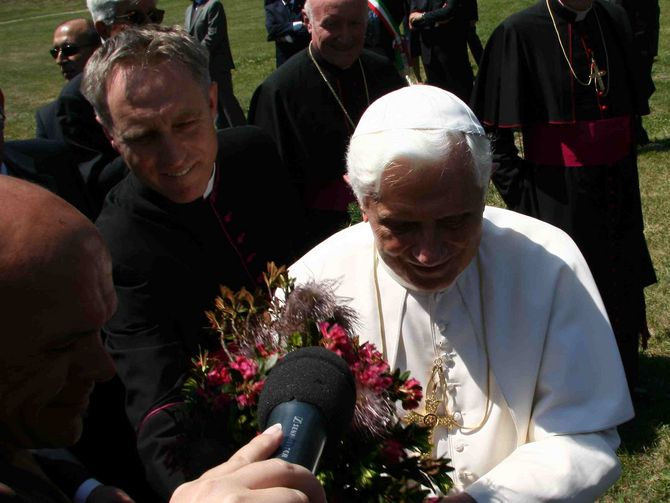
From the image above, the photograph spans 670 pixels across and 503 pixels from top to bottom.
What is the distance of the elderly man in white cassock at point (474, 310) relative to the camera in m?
2.26

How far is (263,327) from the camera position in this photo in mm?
1992

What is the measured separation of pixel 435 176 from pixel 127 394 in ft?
3.32

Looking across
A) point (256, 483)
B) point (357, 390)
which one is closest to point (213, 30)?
point (357, 390)

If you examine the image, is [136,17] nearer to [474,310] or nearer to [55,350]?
[474,310]

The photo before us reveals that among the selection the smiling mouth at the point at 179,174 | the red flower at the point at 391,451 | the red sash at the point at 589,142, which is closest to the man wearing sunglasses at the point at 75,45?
the red sash at the point at 589,142

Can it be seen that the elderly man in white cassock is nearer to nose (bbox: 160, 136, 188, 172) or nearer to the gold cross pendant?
the gold cross pendant

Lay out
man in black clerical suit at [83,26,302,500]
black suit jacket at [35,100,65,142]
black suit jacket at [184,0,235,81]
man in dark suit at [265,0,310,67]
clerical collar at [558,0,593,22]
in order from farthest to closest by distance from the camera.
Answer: black suit jacket at [184,0,235,81] → man in dark suit at [265,0,310,67] → black suit jacket at [35,100,65,142] → clerical collar at [558,0,593,22] → man in black clerical suit at [83,26,302,500]

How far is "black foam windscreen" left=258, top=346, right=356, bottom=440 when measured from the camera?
5.13 ft

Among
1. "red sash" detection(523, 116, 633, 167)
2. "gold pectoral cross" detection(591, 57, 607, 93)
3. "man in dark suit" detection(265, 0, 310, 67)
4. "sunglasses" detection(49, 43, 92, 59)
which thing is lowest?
"man in dark suit" detection(265, 0, 310, 67)

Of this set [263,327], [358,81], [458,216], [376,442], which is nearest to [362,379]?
[376,442]

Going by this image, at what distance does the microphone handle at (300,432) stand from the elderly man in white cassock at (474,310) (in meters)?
0.80

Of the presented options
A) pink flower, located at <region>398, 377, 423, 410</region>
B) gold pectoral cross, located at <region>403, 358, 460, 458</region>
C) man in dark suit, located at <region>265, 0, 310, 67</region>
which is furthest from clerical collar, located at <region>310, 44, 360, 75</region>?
man in dark suit, located at <region>265, 0, 310, 67</region>

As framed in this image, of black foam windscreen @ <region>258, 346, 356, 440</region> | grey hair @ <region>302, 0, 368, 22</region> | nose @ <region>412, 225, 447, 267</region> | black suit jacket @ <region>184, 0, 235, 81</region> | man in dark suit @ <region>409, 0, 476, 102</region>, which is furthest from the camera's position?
black suit jacket @ <region>184, 0, 235, 81</region>

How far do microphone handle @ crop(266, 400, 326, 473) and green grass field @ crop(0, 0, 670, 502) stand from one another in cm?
338
